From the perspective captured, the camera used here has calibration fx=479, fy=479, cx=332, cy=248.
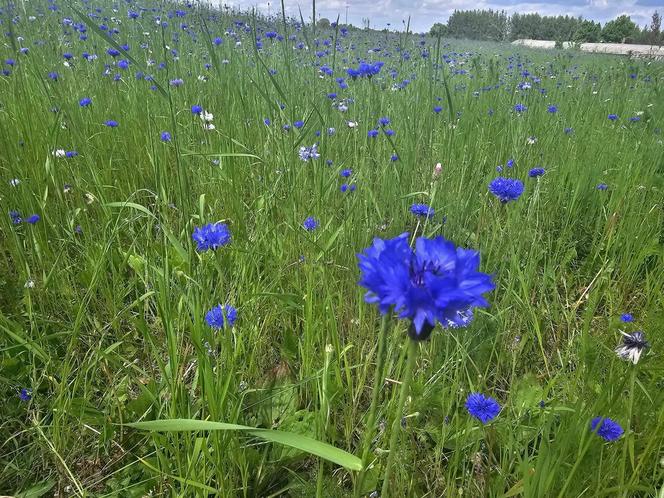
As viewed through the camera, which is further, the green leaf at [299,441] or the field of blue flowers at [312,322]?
the field of blue flowers at [312,322]

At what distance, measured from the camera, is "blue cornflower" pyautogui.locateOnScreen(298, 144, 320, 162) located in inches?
Result: 76.7

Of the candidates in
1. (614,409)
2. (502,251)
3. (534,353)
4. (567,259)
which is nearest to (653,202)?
(567,259)

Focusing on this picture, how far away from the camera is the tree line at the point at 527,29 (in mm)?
3541

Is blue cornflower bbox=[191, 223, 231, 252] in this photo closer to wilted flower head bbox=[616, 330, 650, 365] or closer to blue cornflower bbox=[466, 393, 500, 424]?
blue cornflower bbox=[466, 393, 500, 424]

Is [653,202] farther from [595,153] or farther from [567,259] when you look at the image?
[567,259]

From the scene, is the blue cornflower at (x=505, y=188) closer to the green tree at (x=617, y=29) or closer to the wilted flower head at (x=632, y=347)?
the wilted flower head at (x=632, y=347)

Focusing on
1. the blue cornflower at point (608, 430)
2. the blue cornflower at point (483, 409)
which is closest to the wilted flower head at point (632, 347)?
the blue cornflower at point (608, 430)

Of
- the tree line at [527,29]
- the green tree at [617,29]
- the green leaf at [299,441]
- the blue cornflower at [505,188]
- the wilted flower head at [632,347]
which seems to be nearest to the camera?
the green leaf at [299,441]

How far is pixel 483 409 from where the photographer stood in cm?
95

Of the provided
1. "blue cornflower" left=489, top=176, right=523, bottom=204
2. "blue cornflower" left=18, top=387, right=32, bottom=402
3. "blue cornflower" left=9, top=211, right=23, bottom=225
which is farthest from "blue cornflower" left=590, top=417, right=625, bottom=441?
"blue cornflower" left=9, top=211, right=23, bottom=225

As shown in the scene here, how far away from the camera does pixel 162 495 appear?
97 cm

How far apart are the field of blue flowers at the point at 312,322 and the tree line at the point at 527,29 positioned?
0.74 meters

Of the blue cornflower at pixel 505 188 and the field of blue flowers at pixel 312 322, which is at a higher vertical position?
the blue cornflower at pixel 505 188

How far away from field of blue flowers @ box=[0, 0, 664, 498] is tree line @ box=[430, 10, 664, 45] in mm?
743
